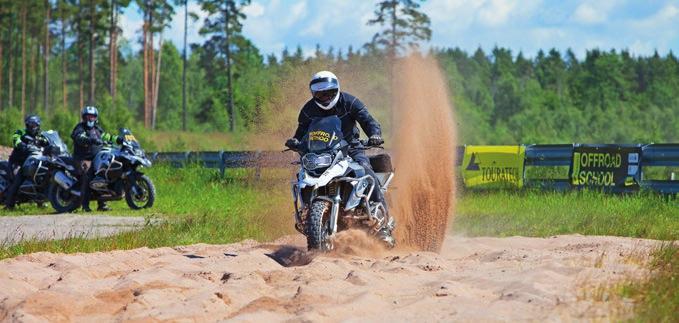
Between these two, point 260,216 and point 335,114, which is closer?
point 335,114

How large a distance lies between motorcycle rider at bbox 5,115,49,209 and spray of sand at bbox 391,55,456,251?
8.69m

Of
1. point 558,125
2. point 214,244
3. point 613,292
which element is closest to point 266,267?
point 214,244

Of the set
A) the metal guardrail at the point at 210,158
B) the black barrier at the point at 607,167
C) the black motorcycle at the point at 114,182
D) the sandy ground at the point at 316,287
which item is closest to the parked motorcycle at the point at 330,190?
the sandy ground at the point at 316,287

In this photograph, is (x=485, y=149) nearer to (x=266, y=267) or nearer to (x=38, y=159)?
(x=38, y=159)

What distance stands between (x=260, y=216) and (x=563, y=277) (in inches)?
303

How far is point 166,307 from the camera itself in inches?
270

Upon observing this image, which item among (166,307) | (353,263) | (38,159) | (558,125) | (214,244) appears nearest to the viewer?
(166,307)

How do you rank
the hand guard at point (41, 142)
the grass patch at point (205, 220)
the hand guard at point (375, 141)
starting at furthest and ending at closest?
1. the hand guard at point (41, 142)
2. the grass patch at point (205, 220)
3. the hand guard at point (375, 141)

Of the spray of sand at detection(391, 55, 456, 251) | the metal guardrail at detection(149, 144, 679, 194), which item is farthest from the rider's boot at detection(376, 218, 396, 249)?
the metal guardrail at detection(149, 144, 679, 194)

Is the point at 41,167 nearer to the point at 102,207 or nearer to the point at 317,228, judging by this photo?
the point at 102,207

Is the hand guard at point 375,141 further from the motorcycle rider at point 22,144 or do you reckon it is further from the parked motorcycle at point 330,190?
the motorcycle rider at point 22,144

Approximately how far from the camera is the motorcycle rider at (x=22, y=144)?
20.1 m

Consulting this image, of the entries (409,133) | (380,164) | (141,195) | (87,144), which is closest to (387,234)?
(380,164)

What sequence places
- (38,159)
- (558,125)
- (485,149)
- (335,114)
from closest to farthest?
(335,114) < (38,159) < (485,149) < (558,125)
